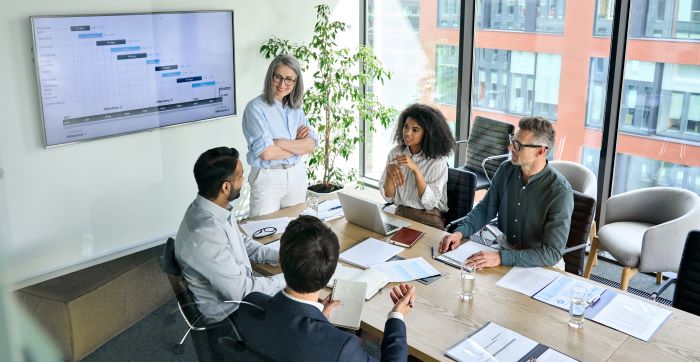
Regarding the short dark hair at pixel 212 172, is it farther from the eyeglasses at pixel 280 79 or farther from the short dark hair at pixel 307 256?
the eyeglasses at pixel 280 79

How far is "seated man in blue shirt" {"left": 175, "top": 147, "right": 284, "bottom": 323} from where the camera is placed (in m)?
2.45

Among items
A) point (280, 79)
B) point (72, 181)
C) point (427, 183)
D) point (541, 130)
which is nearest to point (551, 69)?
point (427, 183)

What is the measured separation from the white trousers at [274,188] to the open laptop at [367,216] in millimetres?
579

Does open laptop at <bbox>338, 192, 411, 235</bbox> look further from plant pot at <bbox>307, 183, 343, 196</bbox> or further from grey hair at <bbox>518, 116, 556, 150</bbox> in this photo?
plant pot at <bbox>307, 183, 343, 196</bbox>

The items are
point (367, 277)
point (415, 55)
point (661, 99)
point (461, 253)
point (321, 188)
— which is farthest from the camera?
point (415, 55)

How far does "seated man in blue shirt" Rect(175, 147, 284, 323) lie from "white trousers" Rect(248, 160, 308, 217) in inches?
41.0

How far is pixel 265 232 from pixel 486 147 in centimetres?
240

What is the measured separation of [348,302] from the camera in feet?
7.90

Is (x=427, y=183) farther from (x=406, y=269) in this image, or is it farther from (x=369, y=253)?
(x=406, y=269)

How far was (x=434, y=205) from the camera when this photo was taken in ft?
11.6

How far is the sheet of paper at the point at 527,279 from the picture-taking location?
256 cm

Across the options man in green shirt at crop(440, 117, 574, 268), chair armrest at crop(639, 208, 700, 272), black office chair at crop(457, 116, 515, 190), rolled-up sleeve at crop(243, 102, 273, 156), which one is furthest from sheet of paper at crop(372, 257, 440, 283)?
black office chair at crop(457, 116, 515, 190)

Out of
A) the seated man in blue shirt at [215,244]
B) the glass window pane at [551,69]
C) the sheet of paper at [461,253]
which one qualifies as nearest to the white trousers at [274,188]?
the seated man in blue shirt at [215,244]

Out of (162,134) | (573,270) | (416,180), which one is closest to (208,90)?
(416,180)
